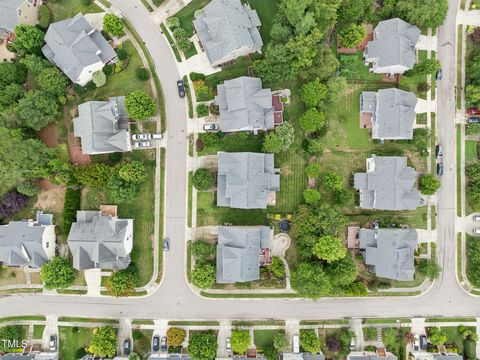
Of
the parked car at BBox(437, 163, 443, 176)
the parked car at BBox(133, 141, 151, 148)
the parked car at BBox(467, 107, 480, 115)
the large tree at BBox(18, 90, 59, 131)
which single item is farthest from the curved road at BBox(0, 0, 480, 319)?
the large tree at BBox(18, 90, 59, 131)

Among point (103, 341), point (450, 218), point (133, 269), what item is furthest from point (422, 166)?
point (103, 341)

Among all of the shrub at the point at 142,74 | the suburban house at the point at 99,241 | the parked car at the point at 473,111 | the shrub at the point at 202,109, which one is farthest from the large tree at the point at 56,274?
the parked car at the point at 473,111

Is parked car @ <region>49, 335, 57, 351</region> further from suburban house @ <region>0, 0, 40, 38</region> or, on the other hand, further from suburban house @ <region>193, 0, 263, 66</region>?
suburban house @ <region>193, 0, 263, 66</region>

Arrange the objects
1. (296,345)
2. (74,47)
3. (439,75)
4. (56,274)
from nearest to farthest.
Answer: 1. (74,47)
2. (56,274)
3. (296,345)
4. (439,75)

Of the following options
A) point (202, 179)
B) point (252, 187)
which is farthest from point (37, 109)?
point (252, 187)

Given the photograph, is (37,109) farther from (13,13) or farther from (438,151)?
(438,151)

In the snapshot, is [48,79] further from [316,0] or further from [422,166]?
[422,166]

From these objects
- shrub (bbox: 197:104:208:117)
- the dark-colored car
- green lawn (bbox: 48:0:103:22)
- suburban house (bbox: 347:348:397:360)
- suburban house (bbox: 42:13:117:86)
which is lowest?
suburban house (bbox: 347:348:397:360)
